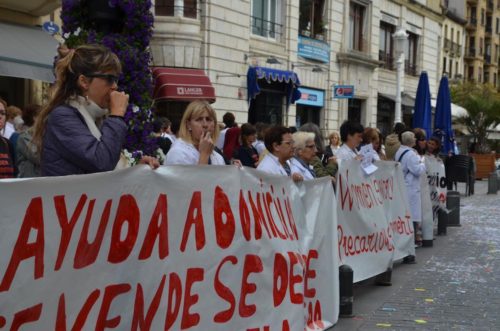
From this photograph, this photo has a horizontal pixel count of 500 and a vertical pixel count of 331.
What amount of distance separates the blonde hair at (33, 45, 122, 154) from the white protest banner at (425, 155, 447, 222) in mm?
8697

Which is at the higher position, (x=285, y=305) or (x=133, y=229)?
(x=133, y=229)

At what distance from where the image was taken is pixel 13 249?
9.75 feet

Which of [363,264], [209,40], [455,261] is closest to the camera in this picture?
[363,264]

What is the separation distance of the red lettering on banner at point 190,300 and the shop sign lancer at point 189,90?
48.4 feet

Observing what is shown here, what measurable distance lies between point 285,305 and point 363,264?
236 cm

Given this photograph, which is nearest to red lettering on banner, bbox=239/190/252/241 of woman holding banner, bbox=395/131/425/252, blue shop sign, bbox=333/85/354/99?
woman holding banner, bbox=395/131/425/252

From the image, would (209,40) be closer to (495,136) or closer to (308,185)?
(308,185)

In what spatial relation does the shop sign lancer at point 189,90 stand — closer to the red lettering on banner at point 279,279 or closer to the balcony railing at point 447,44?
the red lettering on banner at point 279,279

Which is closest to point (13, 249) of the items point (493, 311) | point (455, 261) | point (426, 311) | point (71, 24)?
point (71, 24)

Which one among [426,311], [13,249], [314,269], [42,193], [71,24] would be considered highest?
[71,24]

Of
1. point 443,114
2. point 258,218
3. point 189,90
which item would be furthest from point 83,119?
point 443,114

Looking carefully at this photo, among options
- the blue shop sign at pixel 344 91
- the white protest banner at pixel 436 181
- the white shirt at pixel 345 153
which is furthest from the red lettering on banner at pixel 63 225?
the blue shop sign at pixel 344 91

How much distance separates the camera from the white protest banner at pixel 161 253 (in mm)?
3064

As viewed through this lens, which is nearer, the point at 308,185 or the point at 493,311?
the point at 308,185
